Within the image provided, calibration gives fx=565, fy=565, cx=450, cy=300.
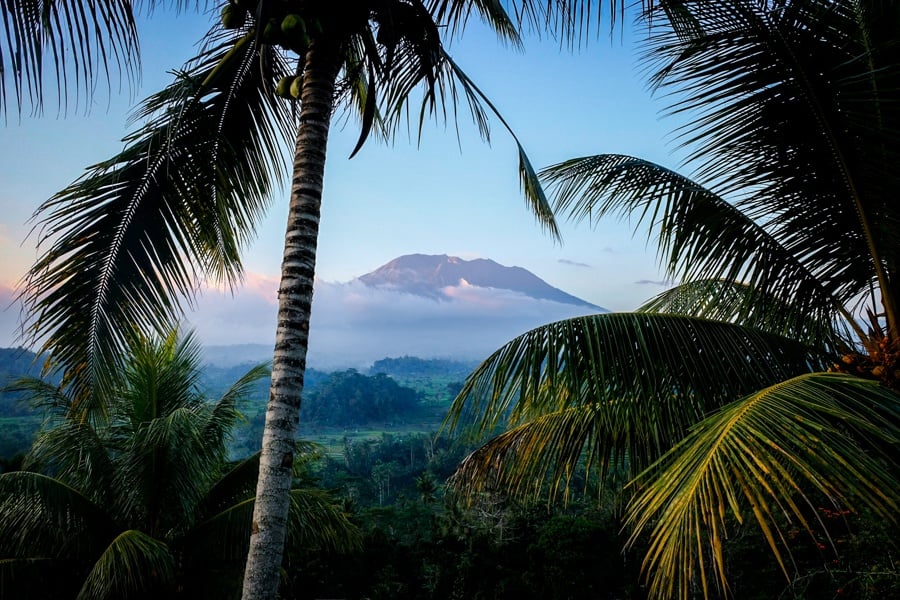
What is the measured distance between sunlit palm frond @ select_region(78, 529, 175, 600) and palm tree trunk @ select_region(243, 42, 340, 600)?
300cm

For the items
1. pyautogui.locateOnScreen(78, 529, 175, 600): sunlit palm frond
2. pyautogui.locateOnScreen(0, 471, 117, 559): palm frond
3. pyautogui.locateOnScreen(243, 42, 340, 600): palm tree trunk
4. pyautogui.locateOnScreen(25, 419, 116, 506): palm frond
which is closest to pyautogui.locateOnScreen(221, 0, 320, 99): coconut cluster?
pyautogui.locateOnScreen(243, 42, 340, 600): palm tree trunk

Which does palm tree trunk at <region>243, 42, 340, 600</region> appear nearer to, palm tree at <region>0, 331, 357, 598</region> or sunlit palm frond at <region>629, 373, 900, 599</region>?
sunlit palm frond at <region>629, 373, 900, 599</region>

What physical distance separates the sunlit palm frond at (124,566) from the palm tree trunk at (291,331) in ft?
9.85

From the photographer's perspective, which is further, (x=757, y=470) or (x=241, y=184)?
(x=241, y=184)

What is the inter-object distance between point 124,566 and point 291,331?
371 cm

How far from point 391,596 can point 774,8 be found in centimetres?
1971

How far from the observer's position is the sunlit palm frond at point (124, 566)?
5270 mm

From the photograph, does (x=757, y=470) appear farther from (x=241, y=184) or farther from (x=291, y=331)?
(x=241, y=184)

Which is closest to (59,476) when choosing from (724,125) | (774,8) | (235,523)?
(235,523)

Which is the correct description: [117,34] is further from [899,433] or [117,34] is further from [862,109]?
[862,109]

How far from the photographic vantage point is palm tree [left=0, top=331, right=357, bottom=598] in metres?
5.94

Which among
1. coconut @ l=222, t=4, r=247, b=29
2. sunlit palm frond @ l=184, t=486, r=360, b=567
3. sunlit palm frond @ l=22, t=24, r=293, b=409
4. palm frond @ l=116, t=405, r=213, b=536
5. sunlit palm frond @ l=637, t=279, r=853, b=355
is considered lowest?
sunlit palm frond @ l=184, t=486, r=360, b=567

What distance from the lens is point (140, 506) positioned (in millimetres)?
6777

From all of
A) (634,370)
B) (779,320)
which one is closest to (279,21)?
(634,370)
